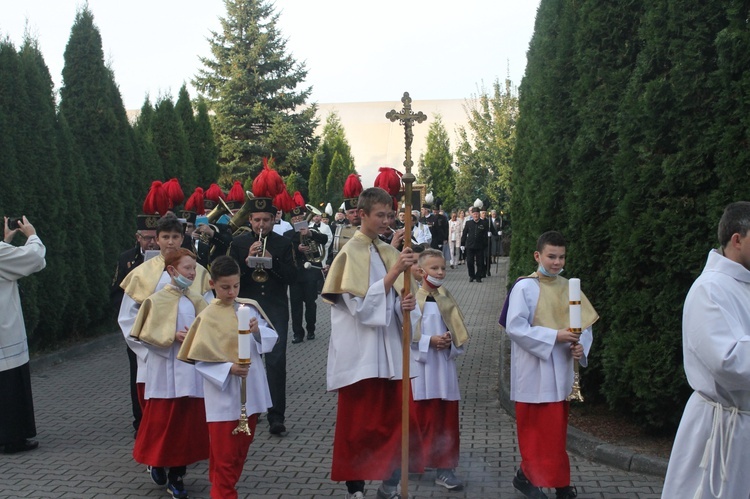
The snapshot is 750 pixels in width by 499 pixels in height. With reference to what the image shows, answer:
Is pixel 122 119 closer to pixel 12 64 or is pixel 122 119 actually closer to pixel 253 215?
pixel 12 64

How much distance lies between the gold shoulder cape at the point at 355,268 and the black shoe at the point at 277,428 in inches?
104

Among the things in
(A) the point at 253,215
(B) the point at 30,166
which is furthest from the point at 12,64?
(A) the point at 253,215

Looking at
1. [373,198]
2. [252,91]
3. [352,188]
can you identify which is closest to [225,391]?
[373,198]

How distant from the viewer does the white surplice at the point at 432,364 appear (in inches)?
266

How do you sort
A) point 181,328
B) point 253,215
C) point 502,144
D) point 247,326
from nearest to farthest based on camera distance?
point 247,326, point 181,328, point 253,215, point 502,144

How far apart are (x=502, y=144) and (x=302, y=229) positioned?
2441cm

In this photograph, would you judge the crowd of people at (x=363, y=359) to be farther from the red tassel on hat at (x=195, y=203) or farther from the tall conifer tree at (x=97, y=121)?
the tall conifer tree at (x=97, y=121)

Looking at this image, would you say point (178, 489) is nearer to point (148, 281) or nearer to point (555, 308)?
point (148, 281)

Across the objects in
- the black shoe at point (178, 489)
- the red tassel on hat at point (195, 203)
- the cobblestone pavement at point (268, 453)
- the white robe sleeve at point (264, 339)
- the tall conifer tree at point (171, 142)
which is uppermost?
the tall conifer tree at point (171, 142)

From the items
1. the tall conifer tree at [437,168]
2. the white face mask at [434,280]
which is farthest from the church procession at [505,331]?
the tall conifer tree at [437,168]

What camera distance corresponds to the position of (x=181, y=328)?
6.56 meters

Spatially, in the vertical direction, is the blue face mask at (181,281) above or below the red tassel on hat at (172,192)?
below

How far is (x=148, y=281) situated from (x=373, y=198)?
2205mm

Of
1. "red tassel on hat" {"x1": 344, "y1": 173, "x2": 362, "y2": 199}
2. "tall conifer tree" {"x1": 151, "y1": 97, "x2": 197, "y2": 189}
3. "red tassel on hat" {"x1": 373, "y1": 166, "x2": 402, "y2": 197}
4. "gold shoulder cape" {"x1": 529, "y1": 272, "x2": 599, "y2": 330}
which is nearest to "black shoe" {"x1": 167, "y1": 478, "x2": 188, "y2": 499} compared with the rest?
"red tassel on hat" {"x1": 373, "y1": 166, "x2": 402, "y2": 197}
